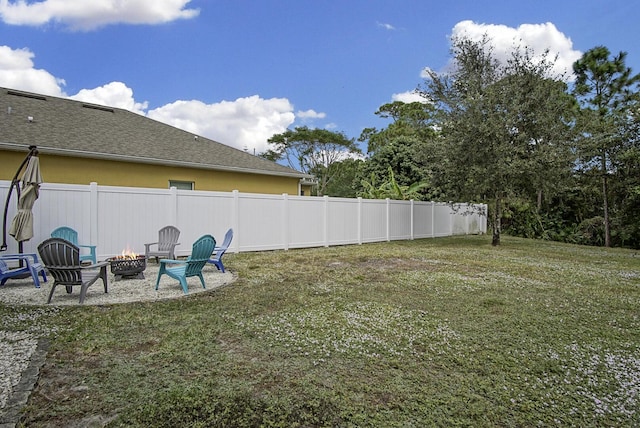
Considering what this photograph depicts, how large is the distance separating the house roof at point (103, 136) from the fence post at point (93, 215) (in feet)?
10.2

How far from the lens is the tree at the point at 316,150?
112 ft

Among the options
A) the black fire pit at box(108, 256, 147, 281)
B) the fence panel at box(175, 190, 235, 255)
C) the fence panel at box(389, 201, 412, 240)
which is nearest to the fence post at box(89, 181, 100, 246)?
the fence panel at box(175, 190, 235, 255)

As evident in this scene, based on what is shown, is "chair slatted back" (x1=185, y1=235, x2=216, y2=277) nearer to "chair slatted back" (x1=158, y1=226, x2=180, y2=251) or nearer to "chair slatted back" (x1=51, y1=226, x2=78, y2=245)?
"chair slatted back" (x1=158, y1=226, x2=180, y2=251)

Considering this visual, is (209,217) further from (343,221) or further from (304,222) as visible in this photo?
(343,221)

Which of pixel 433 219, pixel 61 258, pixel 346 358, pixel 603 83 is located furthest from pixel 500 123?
pixel 603 83

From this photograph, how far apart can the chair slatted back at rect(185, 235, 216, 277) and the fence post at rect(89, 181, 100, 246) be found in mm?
4042

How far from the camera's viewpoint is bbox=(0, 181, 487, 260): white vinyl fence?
8328 millimetres

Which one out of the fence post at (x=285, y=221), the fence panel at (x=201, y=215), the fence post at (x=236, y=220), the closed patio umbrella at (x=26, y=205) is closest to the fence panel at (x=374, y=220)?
the fence post at (x=285, y=221)

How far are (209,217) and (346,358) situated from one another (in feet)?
26.1

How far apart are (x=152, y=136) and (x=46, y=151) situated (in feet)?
12.7

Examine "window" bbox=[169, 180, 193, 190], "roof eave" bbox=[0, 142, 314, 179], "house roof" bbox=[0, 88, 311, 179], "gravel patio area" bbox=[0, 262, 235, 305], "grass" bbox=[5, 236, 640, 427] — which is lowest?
"grass" bbox=[5, 236, 640, 427]

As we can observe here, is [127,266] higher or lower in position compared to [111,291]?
higher

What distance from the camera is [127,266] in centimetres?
673

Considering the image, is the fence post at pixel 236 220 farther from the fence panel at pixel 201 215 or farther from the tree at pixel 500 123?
the tree at pixel 500 123
